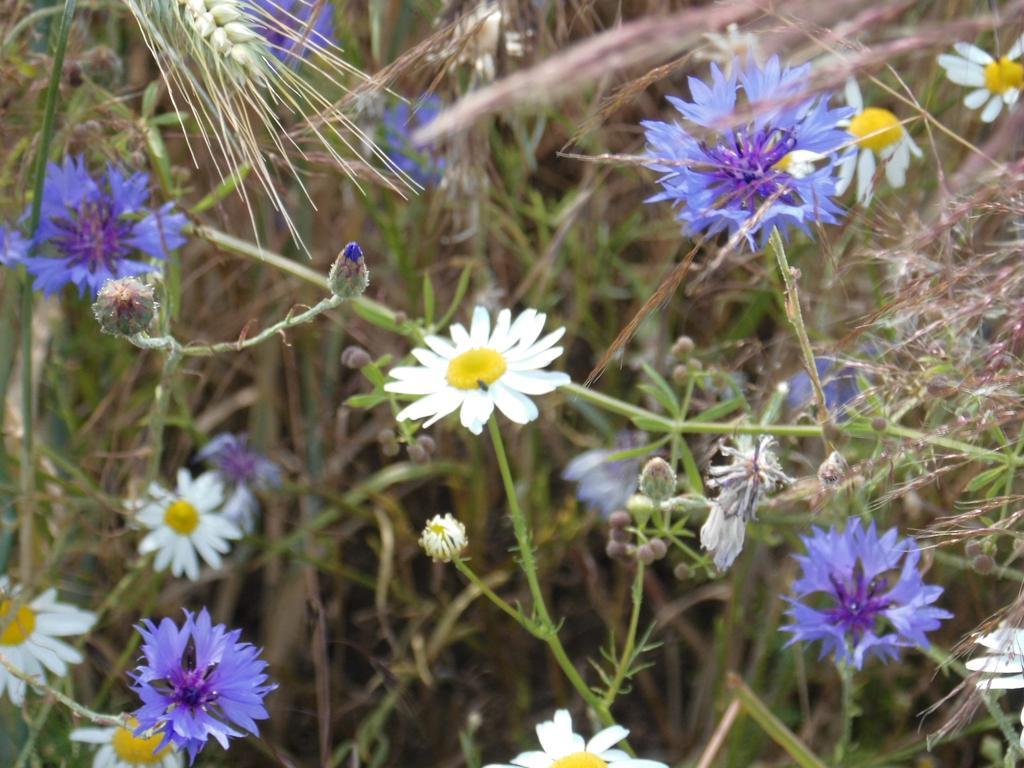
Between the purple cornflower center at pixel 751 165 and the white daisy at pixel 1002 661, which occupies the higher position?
the purple cornflower center at pixel 751 165

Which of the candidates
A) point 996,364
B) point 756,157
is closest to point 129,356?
point 756,157

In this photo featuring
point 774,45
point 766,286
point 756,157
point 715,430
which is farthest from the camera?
point 766,286

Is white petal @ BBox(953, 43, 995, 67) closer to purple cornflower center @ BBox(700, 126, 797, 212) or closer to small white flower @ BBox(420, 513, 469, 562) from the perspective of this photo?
purple cornflower center @ BBox(700, 126, 797, 212)

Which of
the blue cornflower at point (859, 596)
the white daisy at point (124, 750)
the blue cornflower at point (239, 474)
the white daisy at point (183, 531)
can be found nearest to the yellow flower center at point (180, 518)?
the white daisy at point (183, 531)

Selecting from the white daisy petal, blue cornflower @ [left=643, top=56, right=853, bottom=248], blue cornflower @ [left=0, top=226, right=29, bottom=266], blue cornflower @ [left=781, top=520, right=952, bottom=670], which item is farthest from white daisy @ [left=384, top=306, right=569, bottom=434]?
the white daisy petal

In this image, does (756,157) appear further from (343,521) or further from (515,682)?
(343,521)

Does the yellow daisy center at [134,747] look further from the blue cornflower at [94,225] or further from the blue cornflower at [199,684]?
the blue cornflower at [94,225]

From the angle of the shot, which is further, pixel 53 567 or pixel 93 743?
pixel 53 567
